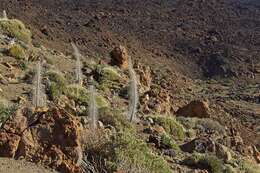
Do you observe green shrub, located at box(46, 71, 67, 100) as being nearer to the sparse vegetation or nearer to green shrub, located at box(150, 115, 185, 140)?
green shrub, located at box(150, 115, 185, 140)

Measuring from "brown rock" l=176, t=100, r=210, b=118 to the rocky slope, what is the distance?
0.11ft

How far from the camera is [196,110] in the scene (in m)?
18.2

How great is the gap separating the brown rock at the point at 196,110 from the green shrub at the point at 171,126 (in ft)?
11.6

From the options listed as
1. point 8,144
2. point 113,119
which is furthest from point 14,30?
point 8,144

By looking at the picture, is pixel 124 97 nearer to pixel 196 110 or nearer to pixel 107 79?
pixel 107 79

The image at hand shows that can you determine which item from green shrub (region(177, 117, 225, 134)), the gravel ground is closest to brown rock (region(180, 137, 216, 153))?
green shrub (region(177, 117, 225, 134))

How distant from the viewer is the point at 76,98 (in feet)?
45.6

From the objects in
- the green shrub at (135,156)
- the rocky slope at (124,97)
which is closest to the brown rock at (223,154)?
the rocky slope at (124,97)

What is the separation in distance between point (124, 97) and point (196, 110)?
7.86ft

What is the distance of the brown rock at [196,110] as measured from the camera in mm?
18047

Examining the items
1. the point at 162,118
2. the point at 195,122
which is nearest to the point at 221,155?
the point at 162,118

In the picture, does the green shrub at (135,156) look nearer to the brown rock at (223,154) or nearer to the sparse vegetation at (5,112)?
the sparse vegetation at (5,112)

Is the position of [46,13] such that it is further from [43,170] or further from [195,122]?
[43,170]

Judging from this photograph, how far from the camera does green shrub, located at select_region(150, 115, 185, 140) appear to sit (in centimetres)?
1408
